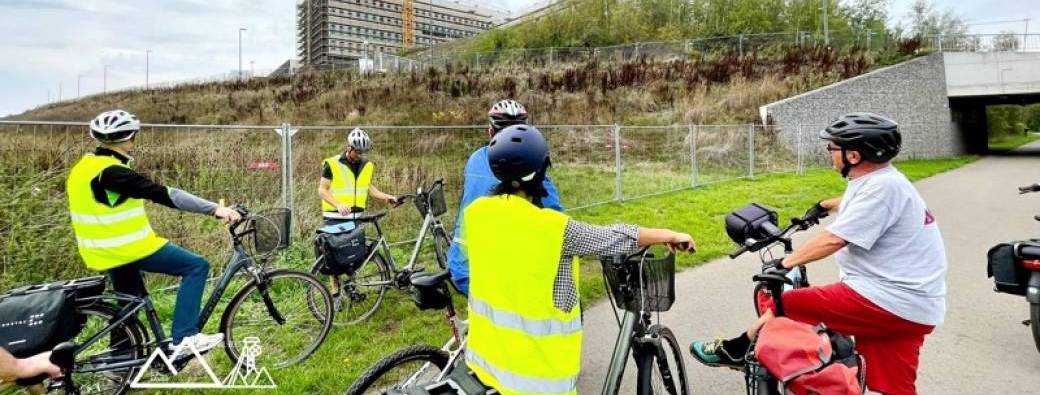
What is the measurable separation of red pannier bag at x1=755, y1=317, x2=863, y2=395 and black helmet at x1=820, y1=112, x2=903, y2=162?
34.6 inches

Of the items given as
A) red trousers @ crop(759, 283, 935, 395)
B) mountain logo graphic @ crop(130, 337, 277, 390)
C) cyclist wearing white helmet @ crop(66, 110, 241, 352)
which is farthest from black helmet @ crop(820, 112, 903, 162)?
mountain logo graphic @ crop(130, 337, 277, 390)

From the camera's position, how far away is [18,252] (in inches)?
187

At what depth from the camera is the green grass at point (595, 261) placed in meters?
4.09

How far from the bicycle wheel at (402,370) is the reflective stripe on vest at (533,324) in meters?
0.61

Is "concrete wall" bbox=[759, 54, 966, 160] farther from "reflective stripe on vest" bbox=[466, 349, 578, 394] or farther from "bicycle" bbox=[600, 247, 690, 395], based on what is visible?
"reflective stripe on vest" bbox=[466, 349, 578, 394]

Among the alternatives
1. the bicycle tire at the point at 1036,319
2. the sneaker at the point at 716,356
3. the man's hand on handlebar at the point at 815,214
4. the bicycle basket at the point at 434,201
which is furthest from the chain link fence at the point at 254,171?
the bicycle tire at the point at 1036,319

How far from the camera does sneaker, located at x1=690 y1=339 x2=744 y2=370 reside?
3221 millimetres

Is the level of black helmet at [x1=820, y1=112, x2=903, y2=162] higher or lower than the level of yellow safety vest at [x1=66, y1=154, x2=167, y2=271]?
higher

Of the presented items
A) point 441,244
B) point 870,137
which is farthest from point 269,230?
point 870,137

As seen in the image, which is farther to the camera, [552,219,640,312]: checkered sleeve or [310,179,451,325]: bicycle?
[310,179,451,325]: bicycle

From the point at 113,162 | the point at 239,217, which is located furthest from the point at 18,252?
the point at 239,217

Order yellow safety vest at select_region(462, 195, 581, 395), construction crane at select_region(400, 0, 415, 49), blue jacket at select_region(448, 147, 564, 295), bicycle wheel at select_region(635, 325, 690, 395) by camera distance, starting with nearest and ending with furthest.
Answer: yellow safety vest at select_region(462, 195, 581, 395) < bicycle wheel at select_region(635, 325, 690, 395) < blue jacket at select_region(448, 147, 564, 295) < construction crane at select_region(400, 0, 415, 49)

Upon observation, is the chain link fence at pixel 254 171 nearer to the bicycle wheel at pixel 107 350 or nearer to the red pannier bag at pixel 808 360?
the bicycle wheel at pixel 107 350

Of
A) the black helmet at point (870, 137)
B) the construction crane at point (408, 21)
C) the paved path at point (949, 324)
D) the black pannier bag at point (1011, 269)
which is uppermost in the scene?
the construction crane at point (408, 21)
